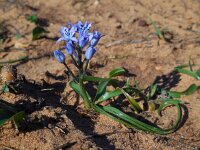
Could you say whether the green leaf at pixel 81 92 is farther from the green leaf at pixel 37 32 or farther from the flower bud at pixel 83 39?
the green leaf at pixel 37 32

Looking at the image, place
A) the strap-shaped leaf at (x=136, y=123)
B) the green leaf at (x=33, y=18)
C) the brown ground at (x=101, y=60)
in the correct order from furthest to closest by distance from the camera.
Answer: the green leaf at (x=33, y=18) → the strap-shaped leaf at (x=136, y=123) → the brown ground at (x=101, y=60)

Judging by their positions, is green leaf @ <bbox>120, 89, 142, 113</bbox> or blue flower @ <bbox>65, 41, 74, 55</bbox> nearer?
blue flower @ <bbox>65, 41, 74, 55</bbox>

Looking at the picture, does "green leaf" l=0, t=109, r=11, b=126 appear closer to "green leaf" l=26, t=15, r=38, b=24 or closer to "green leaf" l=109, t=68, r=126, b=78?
"green leaf" l=109, t=68, r=126, b=78

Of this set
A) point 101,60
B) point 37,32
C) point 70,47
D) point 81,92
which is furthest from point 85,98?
point 37,32

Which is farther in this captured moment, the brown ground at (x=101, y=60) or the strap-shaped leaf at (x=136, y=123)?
the strap-shaped leaf at (x=136, y=123)

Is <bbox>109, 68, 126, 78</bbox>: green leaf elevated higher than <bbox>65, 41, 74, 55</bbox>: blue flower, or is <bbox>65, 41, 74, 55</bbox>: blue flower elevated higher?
<bbox>65, 41, 74, 55</bbox>: blue flower

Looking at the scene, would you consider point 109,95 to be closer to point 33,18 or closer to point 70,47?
point 70,47

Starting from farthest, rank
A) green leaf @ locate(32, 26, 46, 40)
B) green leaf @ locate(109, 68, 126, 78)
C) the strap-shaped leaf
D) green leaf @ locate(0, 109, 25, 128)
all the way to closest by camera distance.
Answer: green leaf @ locate(32, 26, 46, 40), green leaf @ locate(109, 68, 126, 78), the strap-shaped leaf, green leaf @ locate(0, 109, 25, 128)

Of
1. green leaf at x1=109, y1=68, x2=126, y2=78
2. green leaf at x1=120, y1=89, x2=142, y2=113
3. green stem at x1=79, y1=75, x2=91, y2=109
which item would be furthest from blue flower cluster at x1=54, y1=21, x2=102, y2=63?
green leaf at x1=109, y1=68, x2=126, y2=78

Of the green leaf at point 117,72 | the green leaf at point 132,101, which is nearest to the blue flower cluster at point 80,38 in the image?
the green leaf at point 132,101
